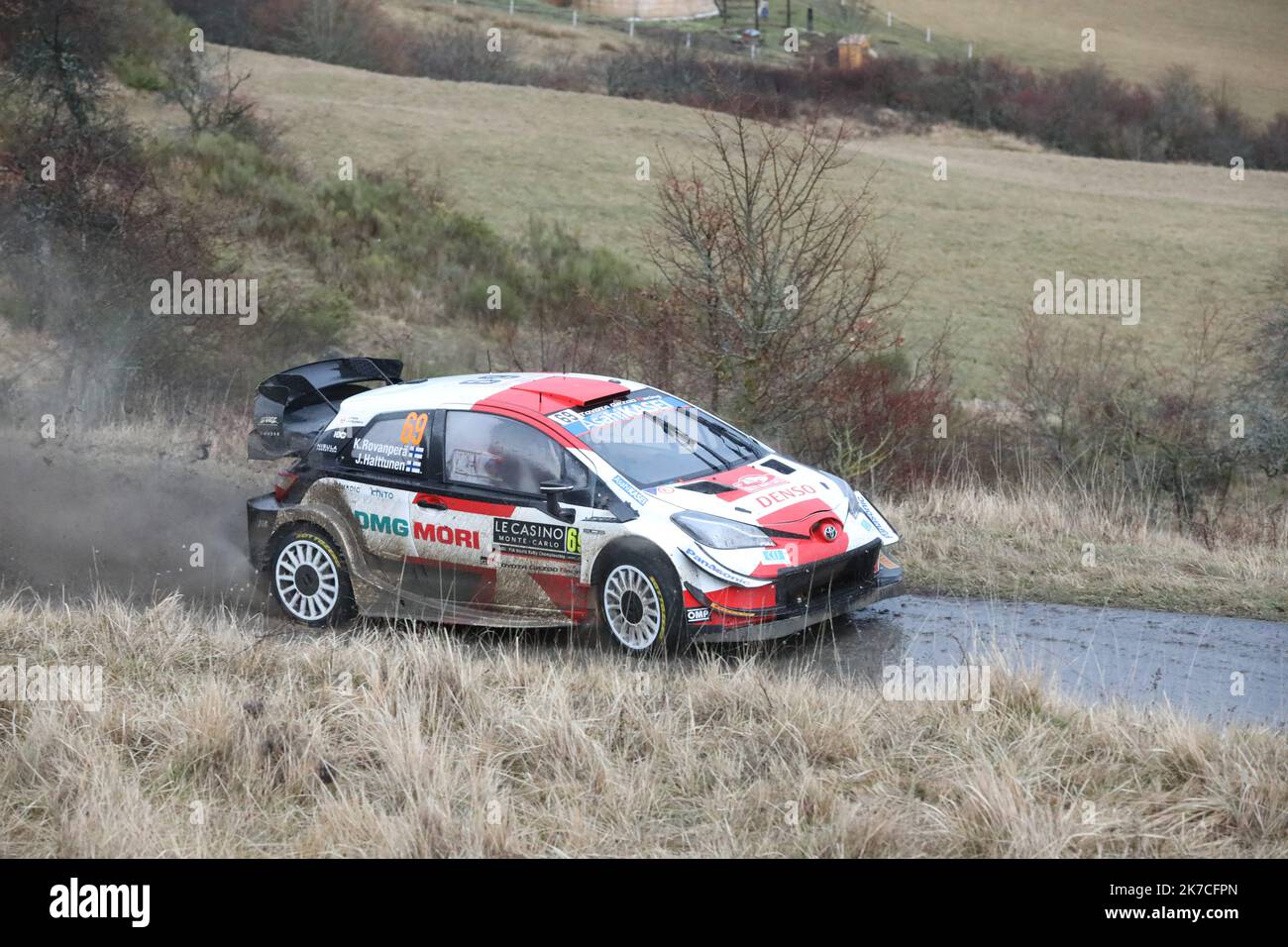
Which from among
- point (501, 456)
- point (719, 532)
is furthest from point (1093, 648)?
point (501, 456)

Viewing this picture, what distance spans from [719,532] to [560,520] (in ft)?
3.27

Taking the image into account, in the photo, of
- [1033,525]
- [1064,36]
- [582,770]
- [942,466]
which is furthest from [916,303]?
[1064,36]

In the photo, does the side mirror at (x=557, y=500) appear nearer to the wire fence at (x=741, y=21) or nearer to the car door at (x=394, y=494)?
the car door at (x=394, y=494)

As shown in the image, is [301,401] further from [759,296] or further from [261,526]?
[759,296]

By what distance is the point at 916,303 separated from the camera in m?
36.7

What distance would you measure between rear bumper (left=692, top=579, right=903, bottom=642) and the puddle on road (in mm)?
258

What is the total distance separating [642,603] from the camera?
7.83 m

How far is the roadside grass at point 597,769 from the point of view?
529 centimetres

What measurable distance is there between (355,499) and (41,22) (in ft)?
82.9

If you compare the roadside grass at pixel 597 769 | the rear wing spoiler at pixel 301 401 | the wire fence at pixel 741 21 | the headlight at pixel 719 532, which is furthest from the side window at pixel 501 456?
the wire fence at pixel 741 21

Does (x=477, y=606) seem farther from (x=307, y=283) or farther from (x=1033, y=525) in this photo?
(x=307, y=283)

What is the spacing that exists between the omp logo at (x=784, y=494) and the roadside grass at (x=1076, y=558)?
5.50 ft

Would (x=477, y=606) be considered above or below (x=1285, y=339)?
below
